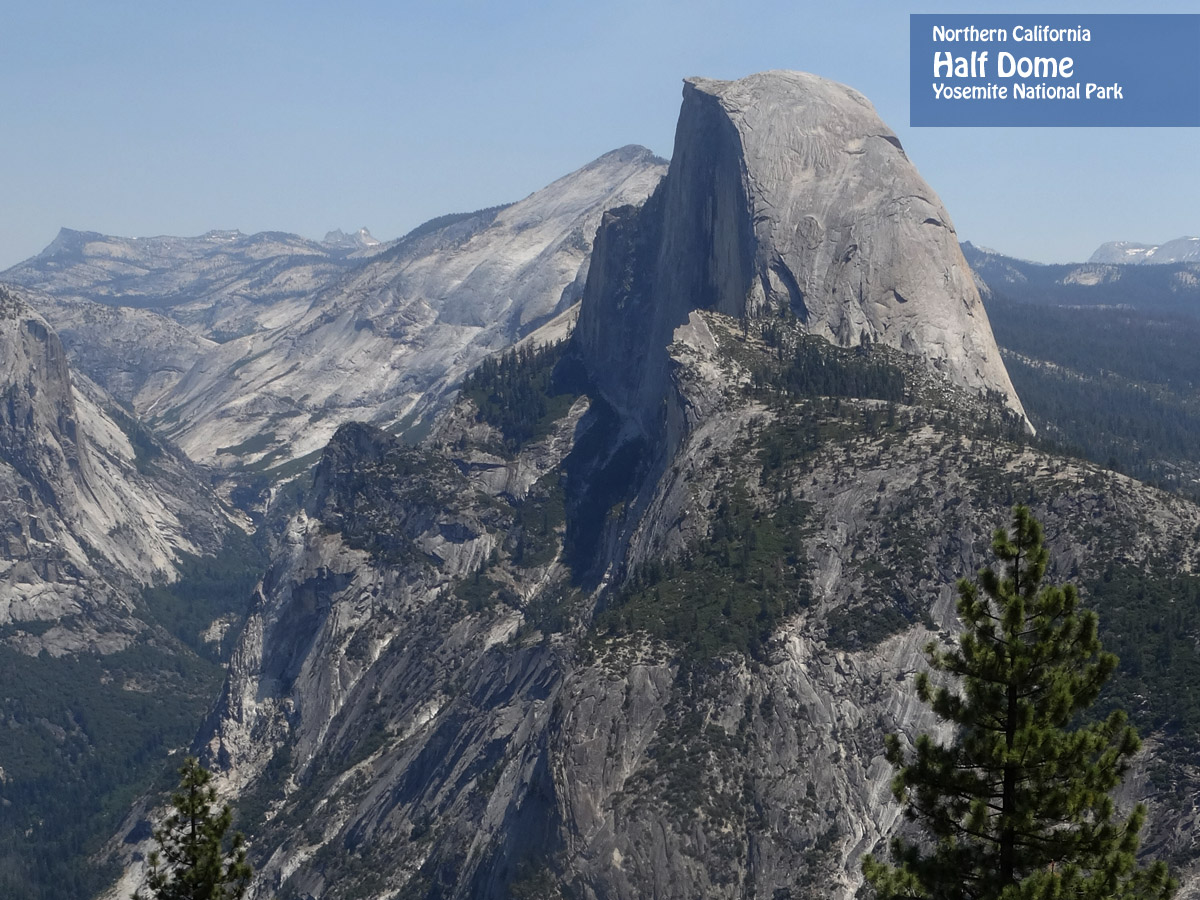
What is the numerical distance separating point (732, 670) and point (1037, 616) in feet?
386

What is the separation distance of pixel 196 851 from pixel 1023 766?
103 feet

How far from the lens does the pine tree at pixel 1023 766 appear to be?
5150cm

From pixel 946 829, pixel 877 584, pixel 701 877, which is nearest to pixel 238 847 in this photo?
pixel 946 829

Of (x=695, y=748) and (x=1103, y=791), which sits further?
(x=695, y=748)

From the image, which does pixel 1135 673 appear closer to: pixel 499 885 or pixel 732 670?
pixel 732 670

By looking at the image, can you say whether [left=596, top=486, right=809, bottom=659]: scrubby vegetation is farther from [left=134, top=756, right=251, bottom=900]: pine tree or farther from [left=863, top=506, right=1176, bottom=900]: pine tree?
[left=863, top=506, right=1176, bottom=900]: pine tree

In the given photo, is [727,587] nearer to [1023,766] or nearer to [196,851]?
[196,851]

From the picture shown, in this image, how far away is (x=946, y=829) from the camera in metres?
53.9

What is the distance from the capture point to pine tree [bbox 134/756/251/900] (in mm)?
62625

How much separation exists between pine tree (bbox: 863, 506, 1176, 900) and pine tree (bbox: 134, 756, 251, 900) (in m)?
25.1

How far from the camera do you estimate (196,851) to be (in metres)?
62.8

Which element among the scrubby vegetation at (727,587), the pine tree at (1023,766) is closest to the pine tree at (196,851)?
the pine tree at (1023,766)

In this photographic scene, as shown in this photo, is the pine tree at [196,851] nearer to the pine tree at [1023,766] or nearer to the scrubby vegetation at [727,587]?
the pine tree at [1023,766]

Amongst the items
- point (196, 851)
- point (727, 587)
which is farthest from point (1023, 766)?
point (727, 587)
